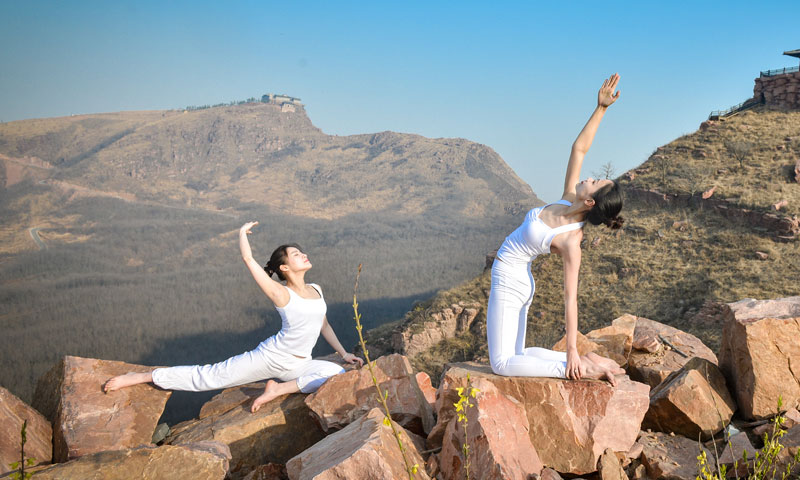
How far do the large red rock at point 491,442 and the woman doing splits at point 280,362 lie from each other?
198 centimetres

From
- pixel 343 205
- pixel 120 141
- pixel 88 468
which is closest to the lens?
pixel 88 468

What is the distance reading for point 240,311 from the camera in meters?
82.6

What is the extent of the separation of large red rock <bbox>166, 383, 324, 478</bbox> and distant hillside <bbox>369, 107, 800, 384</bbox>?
15671 millimetres

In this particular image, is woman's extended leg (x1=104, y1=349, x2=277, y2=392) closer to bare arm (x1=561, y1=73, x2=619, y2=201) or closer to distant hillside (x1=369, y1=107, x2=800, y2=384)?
bare arm (x1=561, y1=73, x2=619, y2=201)

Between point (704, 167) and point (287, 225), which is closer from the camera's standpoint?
point (704, 167)

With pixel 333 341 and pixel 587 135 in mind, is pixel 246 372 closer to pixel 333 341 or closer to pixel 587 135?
pixel 333 341

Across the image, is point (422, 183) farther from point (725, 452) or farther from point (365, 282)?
point (725, 452)

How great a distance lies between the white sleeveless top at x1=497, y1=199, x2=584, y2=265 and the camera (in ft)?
13.4

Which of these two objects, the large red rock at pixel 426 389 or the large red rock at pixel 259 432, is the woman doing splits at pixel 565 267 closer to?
the large red rock at pixel 426 389

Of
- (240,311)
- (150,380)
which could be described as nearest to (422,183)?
(240,311)

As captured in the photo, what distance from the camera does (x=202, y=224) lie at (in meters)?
123

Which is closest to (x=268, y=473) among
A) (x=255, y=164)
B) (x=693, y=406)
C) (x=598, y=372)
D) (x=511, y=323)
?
(x=511, y=323)

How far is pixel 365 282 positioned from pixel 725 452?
92.0m

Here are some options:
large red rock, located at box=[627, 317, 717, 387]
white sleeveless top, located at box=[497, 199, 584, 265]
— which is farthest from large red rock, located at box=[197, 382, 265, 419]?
large red rock, located at box=[627, 317, 717, 387]
